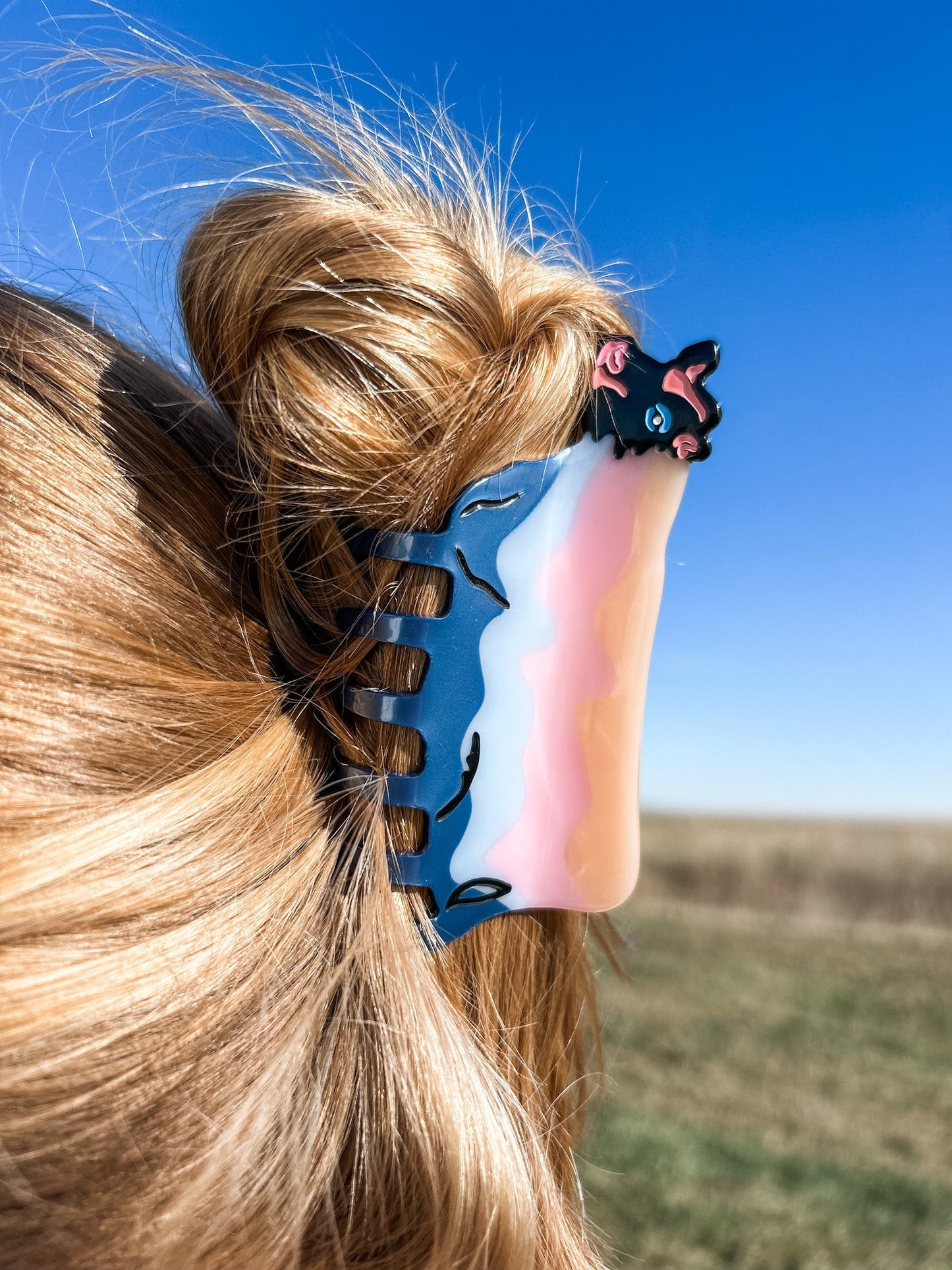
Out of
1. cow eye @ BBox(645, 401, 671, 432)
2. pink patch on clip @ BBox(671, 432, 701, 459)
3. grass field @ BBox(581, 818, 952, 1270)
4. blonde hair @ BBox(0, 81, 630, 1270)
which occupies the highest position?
cow eye @ BBox(645, 401, 671, 432)

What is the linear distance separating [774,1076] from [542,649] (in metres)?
3.70

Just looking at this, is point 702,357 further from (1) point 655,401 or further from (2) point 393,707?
(2) point 393,707

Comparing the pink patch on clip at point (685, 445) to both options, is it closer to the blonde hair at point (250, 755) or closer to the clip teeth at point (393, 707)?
the blonde hair at point (250, 755)

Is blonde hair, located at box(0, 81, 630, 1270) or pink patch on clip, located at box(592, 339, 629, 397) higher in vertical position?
pink patch on clip, located at box(592, 339, 629, 397)

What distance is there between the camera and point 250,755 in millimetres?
583

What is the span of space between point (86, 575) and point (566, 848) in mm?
353

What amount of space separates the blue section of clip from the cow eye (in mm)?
76

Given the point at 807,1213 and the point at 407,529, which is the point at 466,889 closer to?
the point at 407,529

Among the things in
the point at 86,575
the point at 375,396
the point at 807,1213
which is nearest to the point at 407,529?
the point at 375,396

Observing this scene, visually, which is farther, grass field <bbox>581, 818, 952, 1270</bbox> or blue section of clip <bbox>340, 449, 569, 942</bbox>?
grass field <bbox>581, 818, 952, 1270</bbox>

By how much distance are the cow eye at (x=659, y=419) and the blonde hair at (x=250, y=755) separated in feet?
0.16

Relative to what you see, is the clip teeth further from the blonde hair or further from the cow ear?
the cow ear

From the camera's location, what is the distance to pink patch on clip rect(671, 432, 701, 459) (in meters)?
0.61

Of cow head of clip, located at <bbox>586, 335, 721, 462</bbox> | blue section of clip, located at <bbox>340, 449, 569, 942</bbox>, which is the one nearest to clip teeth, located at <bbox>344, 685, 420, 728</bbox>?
blue section of clip, located at <bbox>340, 449, 569, 942</bbox>
